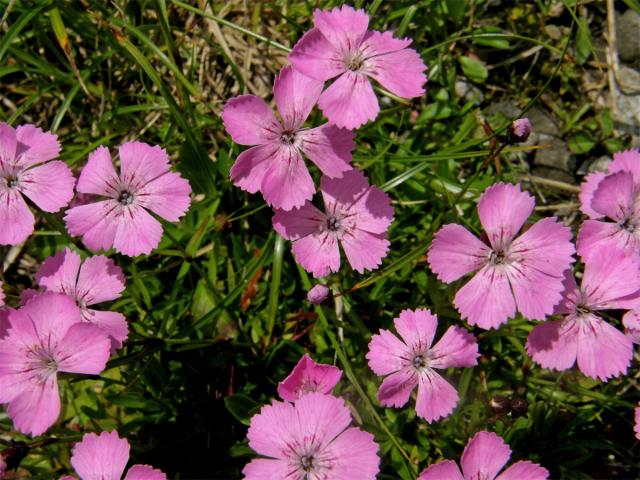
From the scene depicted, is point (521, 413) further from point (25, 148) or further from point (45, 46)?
point (45, 46)

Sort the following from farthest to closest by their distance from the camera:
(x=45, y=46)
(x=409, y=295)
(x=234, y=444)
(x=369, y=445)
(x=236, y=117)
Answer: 1. (x=45, y=46)
2. (x=409, y=295)
3. (x=234, y=444)
4. (x=236, y=117)
5. (x=369, y=445)

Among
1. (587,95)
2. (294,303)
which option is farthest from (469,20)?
(294,303)

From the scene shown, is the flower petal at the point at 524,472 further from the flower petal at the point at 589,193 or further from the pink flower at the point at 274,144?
the pink flower at the point at 274,144

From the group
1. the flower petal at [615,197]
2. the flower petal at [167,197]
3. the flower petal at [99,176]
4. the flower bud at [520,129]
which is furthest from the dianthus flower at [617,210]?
the flower petal at [99,176]

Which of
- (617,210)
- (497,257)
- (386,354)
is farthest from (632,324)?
(386,354)

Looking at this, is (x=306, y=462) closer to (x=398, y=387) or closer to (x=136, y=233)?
(x=398, y=387)

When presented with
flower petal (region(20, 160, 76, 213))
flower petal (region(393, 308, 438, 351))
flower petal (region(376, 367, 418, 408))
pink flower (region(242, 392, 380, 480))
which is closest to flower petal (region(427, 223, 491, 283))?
flower petal (region(393, 308, 438, 351))
